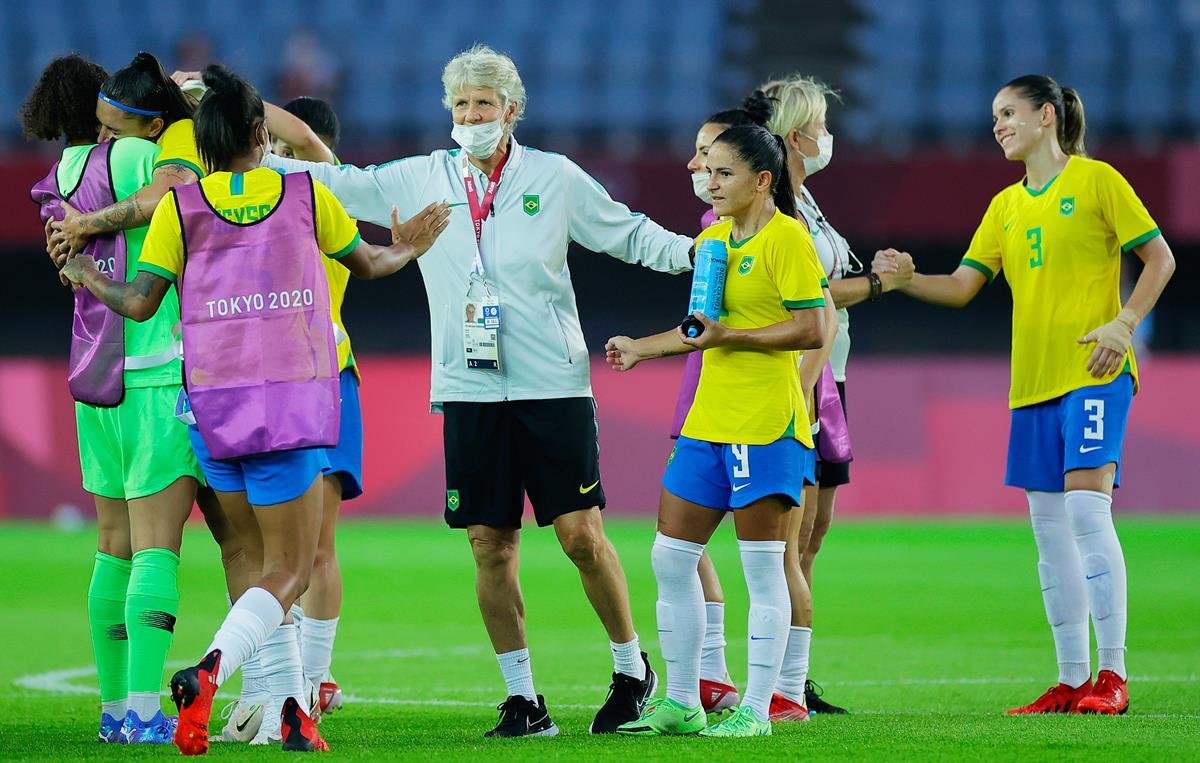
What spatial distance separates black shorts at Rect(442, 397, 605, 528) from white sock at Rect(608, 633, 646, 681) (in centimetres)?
51

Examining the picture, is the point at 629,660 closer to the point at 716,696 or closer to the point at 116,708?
the point at 716,696

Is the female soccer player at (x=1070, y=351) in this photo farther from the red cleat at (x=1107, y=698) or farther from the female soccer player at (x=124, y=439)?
the female soccer player at (x=124, y=439)

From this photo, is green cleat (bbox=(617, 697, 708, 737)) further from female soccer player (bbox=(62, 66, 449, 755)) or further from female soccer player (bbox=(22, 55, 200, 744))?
female soccer player (bbox=(22, 55, 200, 744))

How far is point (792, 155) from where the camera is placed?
6.13 metres

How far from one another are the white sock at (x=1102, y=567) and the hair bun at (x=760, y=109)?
1.81 metres

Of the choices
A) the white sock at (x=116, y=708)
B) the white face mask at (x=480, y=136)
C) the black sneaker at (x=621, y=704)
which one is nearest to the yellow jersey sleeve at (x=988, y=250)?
the white face mask at (x=480, y=136)

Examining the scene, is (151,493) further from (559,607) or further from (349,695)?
(559,607)

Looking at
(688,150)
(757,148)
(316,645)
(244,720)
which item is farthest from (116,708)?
(688,150)

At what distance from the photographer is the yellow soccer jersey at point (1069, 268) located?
20.0 feet

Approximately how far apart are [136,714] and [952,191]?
13795mm

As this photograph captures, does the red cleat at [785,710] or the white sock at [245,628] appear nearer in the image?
the white sock at [245,628]

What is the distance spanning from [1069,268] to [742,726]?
7.59 feet

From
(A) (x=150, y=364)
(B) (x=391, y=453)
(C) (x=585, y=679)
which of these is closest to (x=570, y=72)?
(B) (x=391, y=453)

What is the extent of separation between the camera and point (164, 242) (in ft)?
15.8
